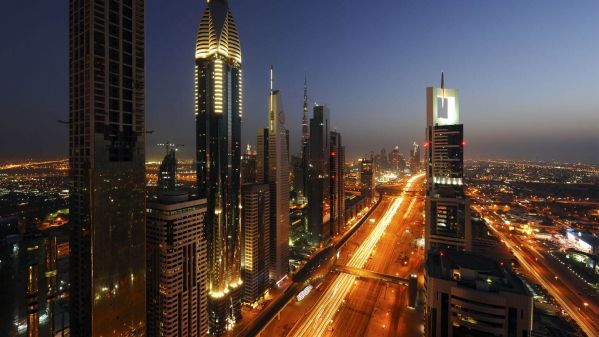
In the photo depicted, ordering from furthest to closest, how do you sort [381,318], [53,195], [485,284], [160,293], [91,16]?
[53,195] < [381,318] < [160,293] < [485,284] < [91,16]

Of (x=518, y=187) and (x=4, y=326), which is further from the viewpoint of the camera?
(x=518, y=187)

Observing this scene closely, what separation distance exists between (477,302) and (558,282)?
44132 millimetres

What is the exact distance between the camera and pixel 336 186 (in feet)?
335

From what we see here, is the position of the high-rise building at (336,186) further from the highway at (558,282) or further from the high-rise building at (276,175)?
the highway at (558,282)

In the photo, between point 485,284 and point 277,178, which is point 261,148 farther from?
point 485,284

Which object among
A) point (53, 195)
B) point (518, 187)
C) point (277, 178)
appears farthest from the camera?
point (518, 187)

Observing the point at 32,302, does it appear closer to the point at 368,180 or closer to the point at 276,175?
the point at 276,175

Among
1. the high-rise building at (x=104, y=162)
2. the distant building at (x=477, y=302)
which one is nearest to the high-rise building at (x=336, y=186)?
the distant building at (x=477, y=302)

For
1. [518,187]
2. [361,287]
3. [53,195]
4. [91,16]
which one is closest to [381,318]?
[361,287]

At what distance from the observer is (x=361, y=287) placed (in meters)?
62.3

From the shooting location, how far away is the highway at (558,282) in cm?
4730

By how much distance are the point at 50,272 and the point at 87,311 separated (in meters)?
15.3

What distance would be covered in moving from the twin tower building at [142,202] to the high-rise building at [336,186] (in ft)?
135

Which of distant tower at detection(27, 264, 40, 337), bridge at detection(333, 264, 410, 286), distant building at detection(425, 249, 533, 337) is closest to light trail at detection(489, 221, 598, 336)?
distant building at detection(425, 249, 533, 337)
